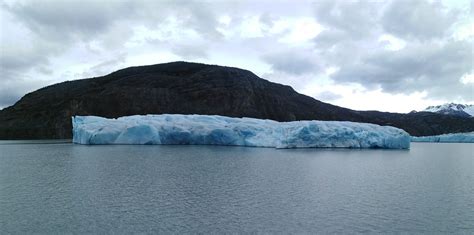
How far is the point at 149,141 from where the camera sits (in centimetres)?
3803

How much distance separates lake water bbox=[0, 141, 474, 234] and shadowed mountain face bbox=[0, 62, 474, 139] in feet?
217

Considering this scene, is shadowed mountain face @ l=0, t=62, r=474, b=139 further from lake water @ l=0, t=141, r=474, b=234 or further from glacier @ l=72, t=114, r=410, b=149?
lake water @ l=0, t=141, r=474, b=234

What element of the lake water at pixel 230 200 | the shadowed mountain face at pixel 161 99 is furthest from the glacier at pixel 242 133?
the shadowed mountain face at pixel 161 99

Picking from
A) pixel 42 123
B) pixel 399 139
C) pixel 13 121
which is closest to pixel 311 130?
pixel 399 139

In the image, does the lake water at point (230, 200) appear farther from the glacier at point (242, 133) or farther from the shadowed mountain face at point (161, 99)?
the shadowed mountain face at point (161, 99)

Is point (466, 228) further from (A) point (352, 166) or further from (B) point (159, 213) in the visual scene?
(A) point (352, 166)

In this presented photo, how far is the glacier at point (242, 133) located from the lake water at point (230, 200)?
16.1m

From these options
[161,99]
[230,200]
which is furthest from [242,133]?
[161,99]

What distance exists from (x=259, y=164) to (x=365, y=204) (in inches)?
386

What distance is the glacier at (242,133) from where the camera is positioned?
34531 mm

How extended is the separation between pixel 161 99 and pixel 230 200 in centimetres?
7721

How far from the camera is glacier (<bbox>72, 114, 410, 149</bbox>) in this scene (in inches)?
1359

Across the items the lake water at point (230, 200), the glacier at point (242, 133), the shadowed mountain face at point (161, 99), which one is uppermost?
the shadowed mountain face at point (161, 99)

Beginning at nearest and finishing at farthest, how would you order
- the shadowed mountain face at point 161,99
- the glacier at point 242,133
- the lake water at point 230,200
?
the lake water at point 230,200, the glacier at point 242,133, the shadowed mountain face at point 161,99
